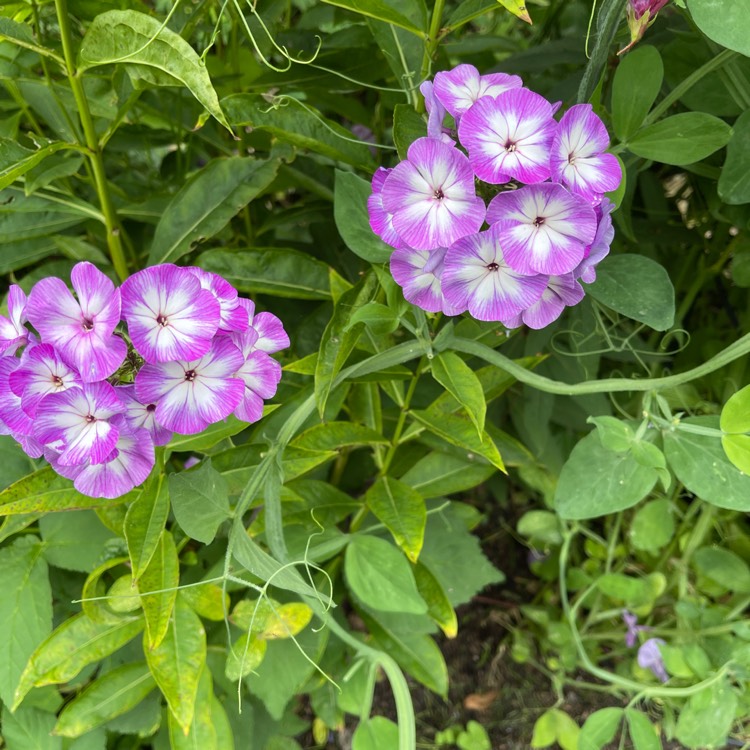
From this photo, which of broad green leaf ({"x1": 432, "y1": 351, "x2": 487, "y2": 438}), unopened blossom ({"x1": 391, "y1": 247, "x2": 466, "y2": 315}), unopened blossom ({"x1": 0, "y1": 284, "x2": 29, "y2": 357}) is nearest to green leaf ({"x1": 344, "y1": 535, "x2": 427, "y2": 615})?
broad green leaf ({"x1": 432, "y1": 351, "x2": 487, "y2": 438})

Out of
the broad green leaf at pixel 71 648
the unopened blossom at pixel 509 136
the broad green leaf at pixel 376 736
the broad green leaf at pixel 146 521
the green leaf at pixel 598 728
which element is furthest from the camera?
the green leaf at pixel 598 728

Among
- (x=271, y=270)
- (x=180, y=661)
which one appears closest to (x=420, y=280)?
(x=271, y=270)

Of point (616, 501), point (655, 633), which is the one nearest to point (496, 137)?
point (616, 501)

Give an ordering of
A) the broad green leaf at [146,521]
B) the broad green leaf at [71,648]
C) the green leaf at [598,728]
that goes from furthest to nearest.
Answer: the green leaf at [598,728] → the broad green leaf at [71,648] → the broad green leaf at [146,521]

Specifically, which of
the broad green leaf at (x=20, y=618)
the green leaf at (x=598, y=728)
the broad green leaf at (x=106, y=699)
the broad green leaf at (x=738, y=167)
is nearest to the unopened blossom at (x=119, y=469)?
the broad green leaf at (x=20, y=618)

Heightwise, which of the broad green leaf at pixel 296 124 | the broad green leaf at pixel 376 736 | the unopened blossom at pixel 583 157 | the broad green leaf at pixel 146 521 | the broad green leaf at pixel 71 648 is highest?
the unopened blossom at pixel 583 157

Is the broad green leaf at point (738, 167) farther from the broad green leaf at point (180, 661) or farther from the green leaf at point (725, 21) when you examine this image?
the broad green leaf at point (180, 661)

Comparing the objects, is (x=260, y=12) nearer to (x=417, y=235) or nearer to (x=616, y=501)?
(x=417, y=235)
